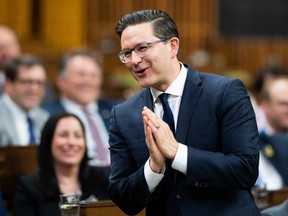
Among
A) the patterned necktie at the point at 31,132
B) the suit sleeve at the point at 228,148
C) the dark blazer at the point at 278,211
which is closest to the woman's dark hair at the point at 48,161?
the patterned necktie at the point at 31,132

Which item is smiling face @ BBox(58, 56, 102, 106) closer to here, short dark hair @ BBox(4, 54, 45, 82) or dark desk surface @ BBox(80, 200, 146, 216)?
short dark hair @ BBox(4, 54, 45, 82)

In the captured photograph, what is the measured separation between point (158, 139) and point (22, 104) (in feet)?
10.5

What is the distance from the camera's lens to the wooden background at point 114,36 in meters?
8.98

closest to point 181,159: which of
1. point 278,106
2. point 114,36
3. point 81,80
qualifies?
point 81,80

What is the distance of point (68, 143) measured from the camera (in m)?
4.32

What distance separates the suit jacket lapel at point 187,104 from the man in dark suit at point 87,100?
2.75m

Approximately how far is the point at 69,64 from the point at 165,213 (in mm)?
3370

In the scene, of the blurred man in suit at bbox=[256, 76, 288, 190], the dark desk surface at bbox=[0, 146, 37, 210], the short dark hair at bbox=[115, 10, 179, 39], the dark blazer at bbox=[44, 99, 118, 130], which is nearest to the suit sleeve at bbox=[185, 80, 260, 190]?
the short dark hair at bbox=[115, 10, 179, 39]

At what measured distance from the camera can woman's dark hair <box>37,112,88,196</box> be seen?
4.20 metres

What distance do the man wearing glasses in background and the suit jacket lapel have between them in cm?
283

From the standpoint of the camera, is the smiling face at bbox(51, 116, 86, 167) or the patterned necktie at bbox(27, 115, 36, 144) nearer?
the smiling face at bbox(51, 116, 86, 167)

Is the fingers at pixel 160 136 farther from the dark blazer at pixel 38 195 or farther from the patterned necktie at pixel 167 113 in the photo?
the dark blazer at pixel 38 195

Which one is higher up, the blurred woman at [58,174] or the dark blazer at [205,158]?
the dark blazer at [205,158]

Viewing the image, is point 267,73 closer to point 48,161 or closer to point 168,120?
point 48,161
